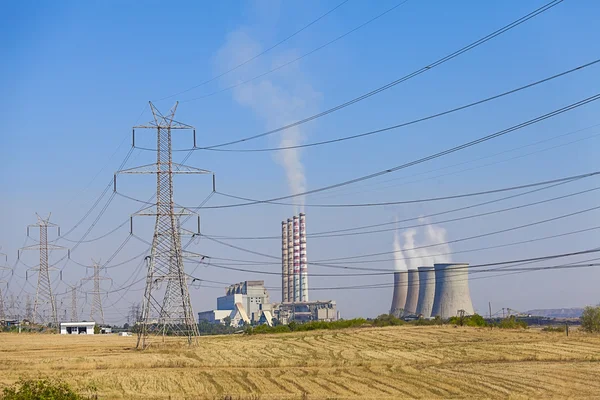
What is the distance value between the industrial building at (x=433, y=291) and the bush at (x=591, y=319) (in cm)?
1987

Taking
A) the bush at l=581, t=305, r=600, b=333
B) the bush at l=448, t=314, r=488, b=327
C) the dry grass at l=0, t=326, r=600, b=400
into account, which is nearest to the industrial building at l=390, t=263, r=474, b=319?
the bush at l=448, t=314, r=488, b=327

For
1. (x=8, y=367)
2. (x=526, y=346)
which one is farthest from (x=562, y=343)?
(x=8, y=367)

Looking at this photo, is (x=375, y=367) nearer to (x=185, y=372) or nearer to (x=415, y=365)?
(x=415, y=365)

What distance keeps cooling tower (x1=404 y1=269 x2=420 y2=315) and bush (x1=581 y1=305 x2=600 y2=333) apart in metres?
55.9

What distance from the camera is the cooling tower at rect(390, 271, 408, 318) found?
181 meters

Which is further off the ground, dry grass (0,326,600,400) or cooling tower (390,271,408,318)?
cooling tower (390,271,408,318)

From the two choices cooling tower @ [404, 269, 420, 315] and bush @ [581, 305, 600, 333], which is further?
cooling tower @ [404, 269, 420, 315]

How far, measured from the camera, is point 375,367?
161 ft

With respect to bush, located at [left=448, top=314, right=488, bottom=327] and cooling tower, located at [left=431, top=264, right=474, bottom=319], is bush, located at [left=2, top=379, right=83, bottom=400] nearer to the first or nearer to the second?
bush, located at [left=448, top=314, right=488, bottom=327]

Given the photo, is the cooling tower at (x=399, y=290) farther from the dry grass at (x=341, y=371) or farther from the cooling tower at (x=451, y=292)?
the dry grass at (x=341, y=371)

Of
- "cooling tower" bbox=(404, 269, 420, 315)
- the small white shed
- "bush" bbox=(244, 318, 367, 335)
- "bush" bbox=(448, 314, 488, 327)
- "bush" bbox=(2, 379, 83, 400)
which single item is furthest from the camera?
"cooling tower" bbox=(404, 269, 420, 315)

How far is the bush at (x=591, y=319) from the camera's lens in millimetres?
116188

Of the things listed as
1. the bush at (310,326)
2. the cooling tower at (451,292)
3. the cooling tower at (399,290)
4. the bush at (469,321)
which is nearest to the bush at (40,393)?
the bush at (469,321)

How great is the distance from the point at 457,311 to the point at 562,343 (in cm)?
7594
